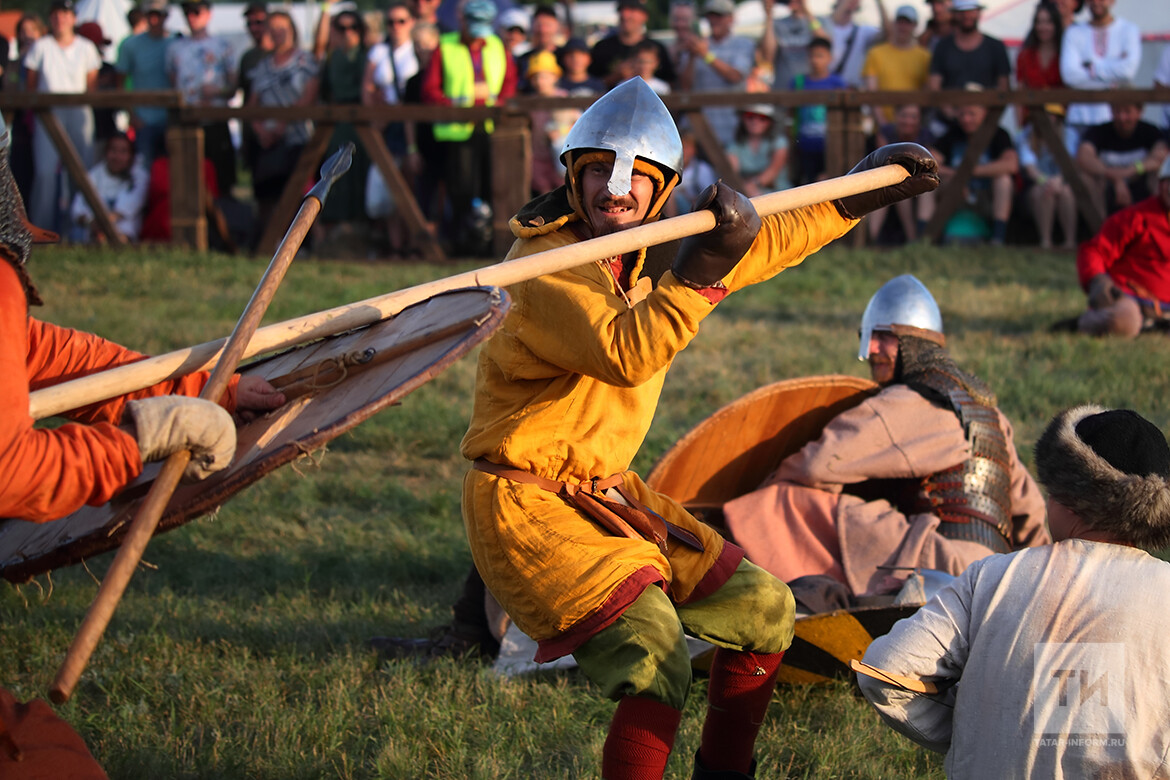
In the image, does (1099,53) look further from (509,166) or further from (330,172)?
(330,172)

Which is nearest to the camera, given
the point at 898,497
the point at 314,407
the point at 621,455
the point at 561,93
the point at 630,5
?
the point at 314,407

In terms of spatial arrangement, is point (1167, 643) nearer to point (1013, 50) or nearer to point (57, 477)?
point (57, 477)

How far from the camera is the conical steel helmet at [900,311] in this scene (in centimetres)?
495

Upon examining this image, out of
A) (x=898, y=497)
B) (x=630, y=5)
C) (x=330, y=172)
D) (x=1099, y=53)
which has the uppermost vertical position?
(x=630, y=5)

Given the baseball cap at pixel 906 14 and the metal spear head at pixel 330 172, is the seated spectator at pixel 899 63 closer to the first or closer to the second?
the baseball cap at pixel 906 14

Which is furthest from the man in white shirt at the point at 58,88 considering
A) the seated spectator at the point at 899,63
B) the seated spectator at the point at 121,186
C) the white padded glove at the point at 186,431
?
the white padded glove at the point at 186,431

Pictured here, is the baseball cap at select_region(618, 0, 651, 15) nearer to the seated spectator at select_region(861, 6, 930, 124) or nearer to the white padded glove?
the seated spectator at select_region(861, 6, 930, 124)

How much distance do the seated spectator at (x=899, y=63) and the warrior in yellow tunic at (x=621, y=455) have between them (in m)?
7.40

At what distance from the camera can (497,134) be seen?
976 cm

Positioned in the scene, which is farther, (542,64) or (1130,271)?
(542,64)

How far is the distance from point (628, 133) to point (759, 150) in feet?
26.0

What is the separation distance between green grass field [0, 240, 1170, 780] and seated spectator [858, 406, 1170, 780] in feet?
3.78

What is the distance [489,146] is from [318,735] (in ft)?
23.8

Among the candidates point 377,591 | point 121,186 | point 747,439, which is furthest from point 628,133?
point 121,186
